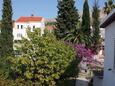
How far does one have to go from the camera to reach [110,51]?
1725 cm

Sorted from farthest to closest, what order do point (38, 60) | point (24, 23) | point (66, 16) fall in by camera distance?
point (24, 23) < point (66, 16) < point (38, 60)

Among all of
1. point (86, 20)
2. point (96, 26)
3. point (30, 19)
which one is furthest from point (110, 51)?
point (30, 19)

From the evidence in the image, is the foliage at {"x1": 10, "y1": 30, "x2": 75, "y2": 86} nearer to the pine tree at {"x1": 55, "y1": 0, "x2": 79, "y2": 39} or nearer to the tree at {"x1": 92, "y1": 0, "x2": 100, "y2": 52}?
the pine tree at {"x1": 55, "y1": 0, "x2": 79, "y2": 39}

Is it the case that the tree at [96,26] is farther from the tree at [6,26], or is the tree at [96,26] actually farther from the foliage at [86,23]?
the tree at [6,26]

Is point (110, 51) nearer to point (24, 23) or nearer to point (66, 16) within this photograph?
point (66, 16)

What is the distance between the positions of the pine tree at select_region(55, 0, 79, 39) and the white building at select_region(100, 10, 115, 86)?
129 ft

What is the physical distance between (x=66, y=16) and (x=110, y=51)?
40.3 m

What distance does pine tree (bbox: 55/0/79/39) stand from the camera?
2264 inches

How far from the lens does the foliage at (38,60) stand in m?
23.0

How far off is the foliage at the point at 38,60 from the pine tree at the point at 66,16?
33749 millimetres

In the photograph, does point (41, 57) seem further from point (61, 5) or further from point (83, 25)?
point (83, 25)

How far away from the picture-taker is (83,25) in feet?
223

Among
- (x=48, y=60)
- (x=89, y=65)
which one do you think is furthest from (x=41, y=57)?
(x=89, y=65)

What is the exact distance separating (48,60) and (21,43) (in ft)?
6.47
